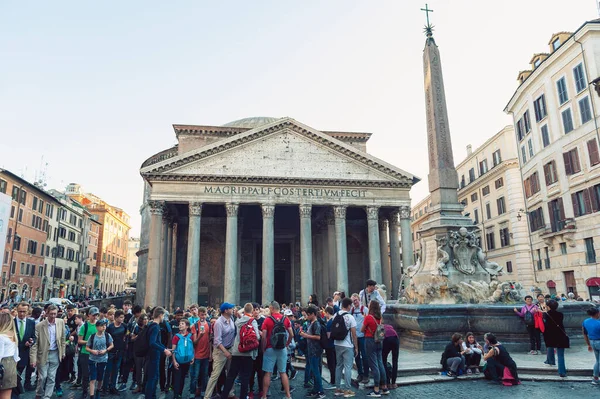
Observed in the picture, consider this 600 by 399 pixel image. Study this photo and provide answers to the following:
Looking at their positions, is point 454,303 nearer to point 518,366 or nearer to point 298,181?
point 518,366

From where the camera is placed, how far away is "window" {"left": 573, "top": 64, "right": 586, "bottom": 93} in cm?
1959

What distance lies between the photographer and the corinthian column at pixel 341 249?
23609 mm

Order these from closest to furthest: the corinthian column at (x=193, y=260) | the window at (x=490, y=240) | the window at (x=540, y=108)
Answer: the corinthian column at (x=193, y=260) < the window at (x=540, y=108) < the window at (x=490, y=240)

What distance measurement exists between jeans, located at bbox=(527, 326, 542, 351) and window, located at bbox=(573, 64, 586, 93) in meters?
17.3

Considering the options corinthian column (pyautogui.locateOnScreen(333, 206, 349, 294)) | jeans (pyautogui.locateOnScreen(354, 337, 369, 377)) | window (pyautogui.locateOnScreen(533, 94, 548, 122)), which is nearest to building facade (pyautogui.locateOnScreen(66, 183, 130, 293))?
corinthian column (pyautogui.locateOnScreen(333, 206, 349, 294))

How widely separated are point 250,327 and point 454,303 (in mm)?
4211

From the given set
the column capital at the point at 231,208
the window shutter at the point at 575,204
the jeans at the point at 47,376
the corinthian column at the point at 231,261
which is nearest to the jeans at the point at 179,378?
the jeans at the point at 47,376

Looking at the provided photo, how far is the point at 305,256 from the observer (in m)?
23.6

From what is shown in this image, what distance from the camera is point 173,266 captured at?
28562mm

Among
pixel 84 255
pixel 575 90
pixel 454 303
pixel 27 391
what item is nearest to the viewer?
pixel 27 391

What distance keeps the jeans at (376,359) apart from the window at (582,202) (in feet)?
59.1

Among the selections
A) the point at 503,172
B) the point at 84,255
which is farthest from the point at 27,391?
the point at 84,255

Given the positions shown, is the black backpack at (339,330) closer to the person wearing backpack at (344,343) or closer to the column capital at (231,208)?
the person wearing backpack at (344,343)

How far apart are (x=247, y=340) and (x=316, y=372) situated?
47.9 inches
